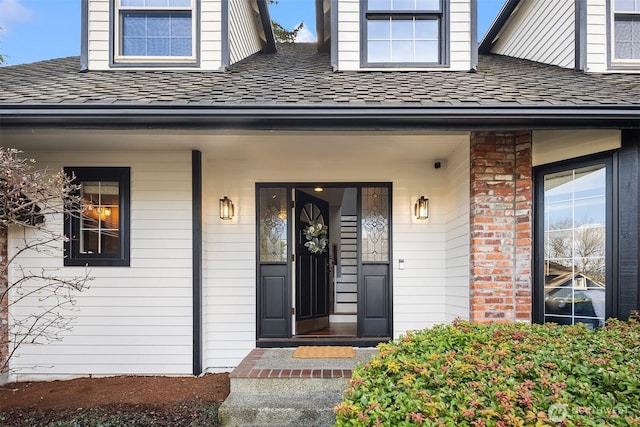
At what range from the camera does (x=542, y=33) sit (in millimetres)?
5453

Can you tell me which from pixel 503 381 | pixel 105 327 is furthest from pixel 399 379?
pixel 105 327

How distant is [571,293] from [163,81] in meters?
4.63

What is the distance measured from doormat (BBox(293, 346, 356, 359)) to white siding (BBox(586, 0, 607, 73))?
13.3 feet

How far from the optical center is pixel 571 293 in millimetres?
3977

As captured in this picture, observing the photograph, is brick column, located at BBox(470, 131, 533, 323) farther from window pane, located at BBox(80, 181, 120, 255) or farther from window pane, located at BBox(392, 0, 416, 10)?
window pane, located at BBox(80, 181, 120, 255)

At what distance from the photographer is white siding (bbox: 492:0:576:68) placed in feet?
15.9

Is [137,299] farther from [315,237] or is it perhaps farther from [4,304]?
[315,237]

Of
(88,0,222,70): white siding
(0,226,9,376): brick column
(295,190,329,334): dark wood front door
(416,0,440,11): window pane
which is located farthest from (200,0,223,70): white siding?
(0,226,9,376): brick column

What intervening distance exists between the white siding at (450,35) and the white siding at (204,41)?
1.44 m

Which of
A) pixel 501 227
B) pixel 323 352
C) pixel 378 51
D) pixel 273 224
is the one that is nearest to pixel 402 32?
pixel 378 51

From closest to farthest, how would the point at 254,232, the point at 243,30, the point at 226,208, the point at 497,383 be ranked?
1. the point at 497,383
2. the point at 226,208
3. the point at 254,232
4. the point at 243,30

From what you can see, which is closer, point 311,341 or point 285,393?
point 285,393

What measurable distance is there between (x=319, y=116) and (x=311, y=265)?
287 centimetres

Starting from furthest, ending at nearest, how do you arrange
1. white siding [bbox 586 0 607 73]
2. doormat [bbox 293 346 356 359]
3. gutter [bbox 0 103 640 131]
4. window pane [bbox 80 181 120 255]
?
window pane [bbox 80 181 120 255] < white siding [bbox 586 0 607 73] < doormat [bbox 293 346 356 359] < gutter [bbox 0 103 640 131]
